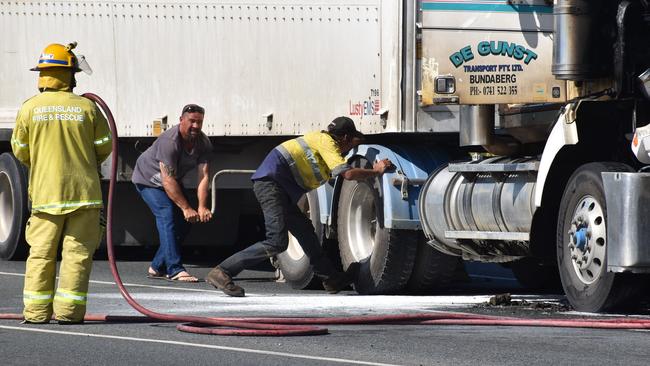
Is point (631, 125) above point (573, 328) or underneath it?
above

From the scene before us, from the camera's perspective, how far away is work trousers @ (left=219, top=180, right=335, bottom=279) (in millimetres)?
13500

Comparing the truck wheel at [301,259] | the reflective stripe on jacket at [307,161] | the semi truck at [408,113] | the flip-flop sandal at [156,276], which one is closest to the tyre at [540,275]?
the semi truck at [408,113]

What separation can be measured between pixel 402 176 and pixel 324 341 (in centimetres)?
404

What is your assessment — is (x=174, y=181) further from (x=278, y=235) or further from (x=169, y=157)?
(x=278, y=235)

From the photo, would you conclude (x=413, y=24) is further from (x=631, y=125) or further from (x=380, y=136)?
(x=631, y=125)

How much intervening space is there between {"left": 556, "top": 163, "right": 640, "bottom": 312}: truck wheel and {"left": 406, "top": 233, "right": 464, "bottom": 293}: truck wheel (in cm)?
222

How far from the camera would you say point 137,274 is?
15844mm

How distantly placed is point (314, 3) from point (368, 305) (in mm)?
3867

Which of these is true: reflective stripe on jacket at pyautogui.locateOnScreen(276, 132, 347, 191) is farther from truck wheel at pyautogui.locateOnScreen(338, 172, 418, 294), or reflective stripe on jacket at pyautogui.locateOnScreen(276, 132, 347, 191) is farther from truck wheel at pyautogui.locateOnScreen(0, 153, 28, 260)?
truck wheel at pyautogui.locateOnScreen(0, 153, 28, 260)

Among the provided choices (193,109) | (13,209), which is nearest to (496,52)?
(193,109)

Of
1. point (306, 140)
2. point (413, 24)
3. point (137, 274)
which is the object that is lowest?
point (137, 274)

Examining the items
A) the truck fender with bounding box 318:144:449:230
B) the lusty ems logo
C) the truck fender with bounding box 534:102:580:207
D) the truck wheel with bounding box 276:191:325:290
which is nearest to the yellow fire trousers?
the truck fender with bounding box 534:102:580:207

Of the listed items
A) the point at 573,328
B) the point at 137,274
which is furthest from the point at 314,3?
the point at 573,328

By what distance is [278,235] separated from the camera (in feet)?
44.3
